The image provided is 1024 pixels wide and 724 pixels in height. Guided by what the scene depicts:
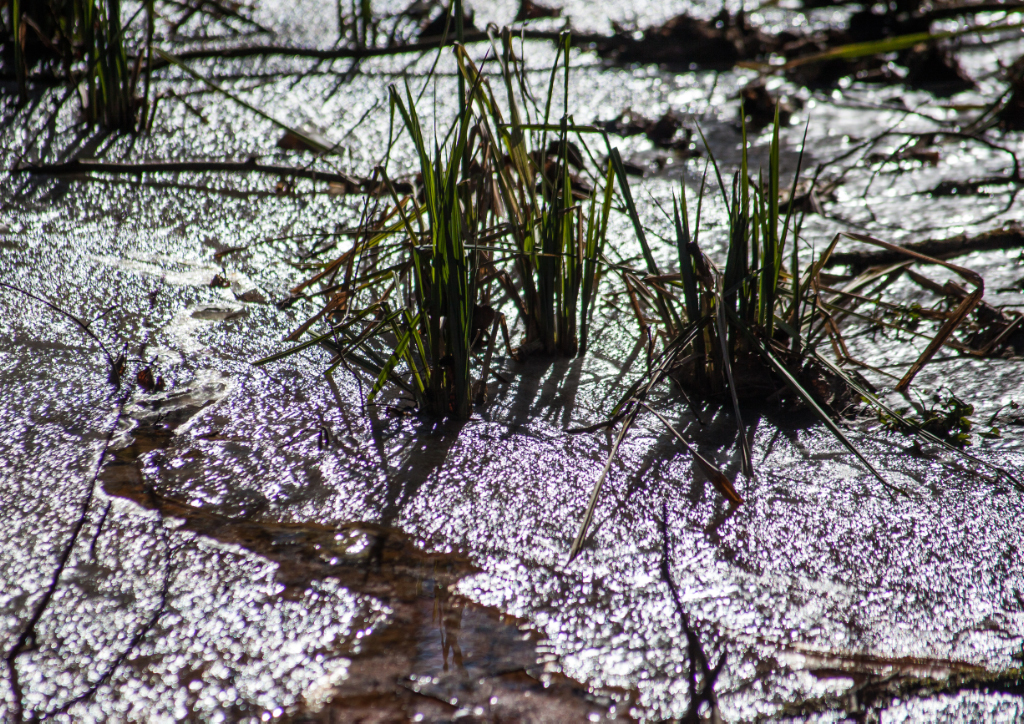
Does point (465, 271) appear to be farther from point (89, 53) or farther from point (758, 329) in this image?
point (89, 53)

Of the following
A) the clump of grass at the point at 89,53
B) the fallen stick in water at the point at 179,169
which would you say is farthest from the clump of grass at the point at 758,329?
the clump of grass at the point at 89,53

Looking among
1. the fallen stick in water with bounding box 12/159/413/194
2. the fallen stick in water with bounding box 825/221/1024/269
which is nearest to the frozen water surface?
the fallen stick in water with bounding box 825/221/1024/269

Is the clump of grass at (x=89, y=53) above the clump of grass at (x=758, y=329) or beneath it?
above

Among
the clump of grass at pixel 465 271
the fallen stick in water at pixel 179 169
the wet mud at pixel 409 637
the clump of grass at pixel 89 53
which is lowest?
the wet mud at pixel 409 637

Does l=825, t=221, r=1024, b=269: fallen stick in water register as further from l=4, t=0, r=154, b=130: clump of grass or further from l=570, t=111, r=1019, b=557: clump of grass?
l=4, t=0, r=154, b=130: clump of grass

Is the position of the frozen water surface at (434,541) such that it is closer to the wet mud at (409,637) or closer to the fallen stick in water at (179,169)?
the wet mud at (409,637)

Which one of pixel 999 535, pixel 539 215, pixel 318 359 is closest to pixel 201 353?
pixel 318 359

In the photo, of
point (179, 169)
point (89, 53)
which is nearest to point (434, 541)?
point (179, 169)
